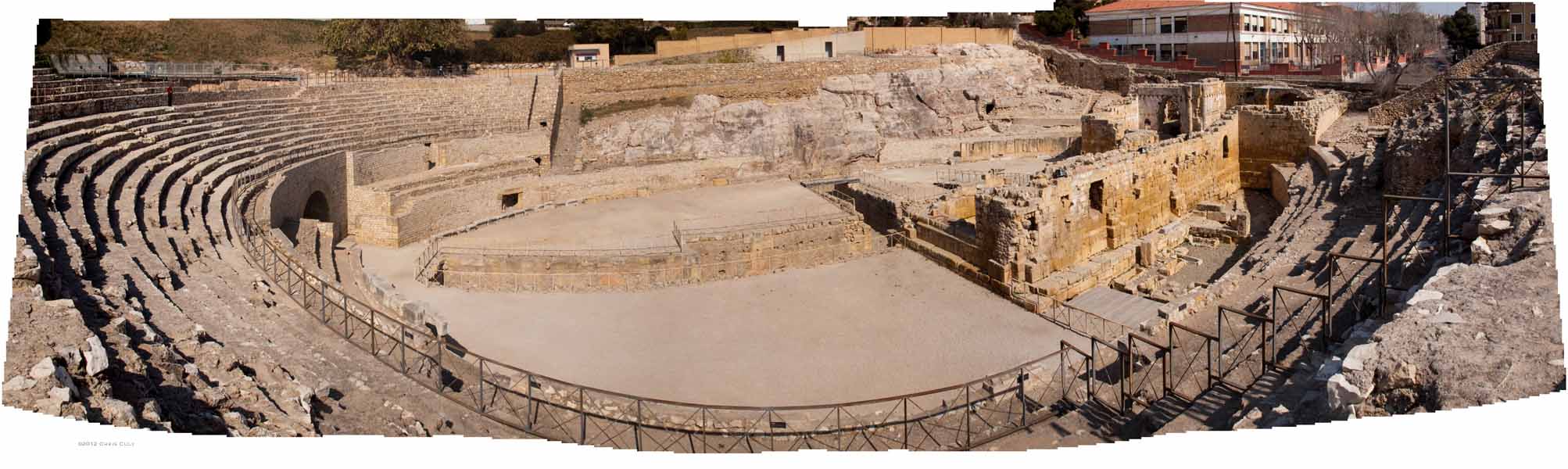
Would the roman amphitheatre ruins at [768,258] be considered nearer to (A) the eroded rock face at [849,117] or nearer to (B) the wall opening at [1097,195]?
(B) the wall opening at [1097,195]

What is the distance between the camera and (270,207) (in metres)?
20.1

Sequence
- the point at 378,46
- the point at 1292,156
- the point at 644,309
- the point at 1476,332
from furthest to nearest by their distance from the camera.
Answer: the point at 378,46 → the point at 1292,156 → the point at 644,309 → the point at 1476,332

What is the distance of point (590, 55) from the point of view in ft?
125

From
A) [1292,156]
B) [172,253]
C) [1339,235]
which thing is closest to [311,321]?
[172,253]

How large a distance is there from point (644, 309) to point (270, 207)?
23.0 feet

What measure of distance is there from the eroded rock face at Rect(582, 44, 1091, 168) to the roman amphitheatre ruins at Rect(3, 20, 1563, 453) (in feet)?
0.56

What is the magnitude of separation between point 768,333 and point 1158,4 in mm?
22554

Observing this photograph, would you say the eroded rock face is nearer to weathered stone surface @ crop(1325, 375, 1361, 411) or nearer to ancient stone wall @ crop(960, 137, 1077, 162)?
ancient stone wall @ crop(960, 137, 1077, 162)

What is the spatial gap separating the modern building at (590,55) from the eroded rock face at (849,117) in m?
4.04

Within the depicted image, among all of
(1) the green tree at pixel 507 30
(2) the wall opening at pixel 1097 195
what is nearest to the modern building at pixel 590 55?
(1) the green tree at pixel 507 30

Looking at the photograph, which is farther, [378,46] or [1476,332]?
[378,46]

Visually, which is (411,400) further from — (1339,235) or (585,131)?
(585,131)

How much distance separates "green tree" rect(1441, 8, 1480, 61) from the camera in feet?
85.1

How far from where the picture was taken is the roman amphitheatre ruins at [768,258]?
1055cm
